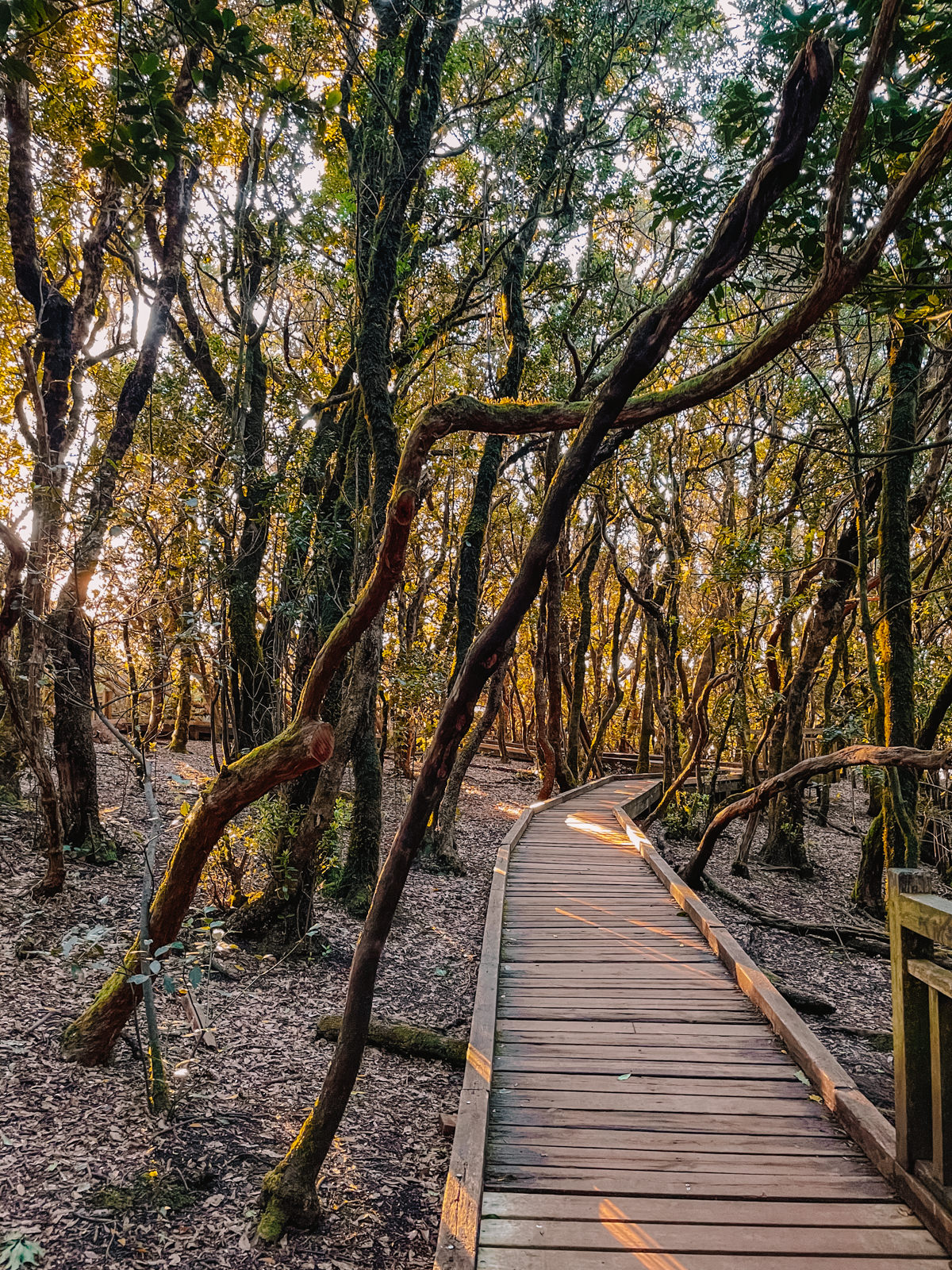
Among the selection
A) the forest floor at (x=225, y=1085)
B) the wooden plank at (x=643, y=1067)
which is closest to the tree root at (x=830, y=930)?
the forest floor at (x=225, y=1085)

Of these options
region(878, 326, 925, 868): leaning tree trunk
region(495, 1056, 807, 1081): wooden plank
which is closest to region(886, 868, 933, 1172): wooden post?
region(495, 1056, 807, 1081): wooden plank

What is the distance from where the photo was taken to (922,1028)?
2775 millimetres

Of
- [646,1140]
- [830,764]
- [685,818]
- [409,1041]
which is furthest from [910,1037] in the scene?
[685,818]

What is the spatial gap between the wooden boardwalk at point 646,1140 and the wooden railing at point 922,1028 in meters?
0.25

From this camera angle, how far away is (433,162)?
30.3 feet

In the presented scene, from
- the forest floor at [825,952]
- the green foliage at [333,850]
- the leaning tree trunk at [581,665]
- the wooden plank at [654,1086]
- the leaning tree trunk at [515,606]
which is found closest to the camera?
the leaning tree trunk at [515,606]

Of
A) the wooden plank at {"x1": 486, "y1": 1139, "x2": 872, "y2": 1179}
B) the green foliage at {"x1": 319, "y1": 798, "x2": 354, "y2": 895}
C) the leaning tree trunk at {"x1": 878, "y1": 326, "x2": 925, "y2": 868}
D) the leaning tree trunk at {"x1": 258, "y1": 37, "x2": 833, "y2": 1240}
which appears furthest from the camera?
the leaning tree trunk at {"x1": 878, "y1": 326, "x2": 925, "y2": 868}

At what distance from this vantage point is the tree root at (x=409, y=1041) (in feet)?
15.5

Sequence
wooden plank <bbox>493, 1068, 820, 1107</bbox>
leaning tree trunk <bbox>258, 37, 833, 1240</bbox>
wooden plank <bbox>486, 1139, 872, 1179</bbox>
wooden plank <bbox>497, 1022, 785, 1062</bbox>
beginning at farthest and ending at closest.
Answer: wooden plank <bbox>497, 1022, 785, 1062</bbox>
wooden plank <bbox>493, 1068, 820, 1107</bbox>
wooden plank <bbox>486, 1139, 872, 1179</bbox>
leaning tree trunk <bbox>258, 37, 833, 1240</bbox>

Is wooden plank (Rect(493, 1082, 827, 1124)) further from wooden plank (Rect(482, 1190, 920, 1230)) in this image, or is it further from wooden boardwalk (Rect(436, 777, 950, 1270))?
wooden plank (Rect(482, 1190, 920, 1230))

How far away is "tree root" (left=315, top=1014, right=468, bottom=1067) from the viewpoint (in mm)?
4734

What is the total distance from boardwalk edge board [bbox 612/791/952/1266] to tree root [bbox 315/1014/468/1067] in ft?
6.85

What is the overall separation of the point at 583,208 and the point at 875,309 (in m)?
6.12

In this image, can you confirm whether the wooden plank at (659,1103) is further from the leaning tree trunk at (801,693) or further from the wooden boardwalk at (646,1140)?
the leaning tree trunk at (801,693)
